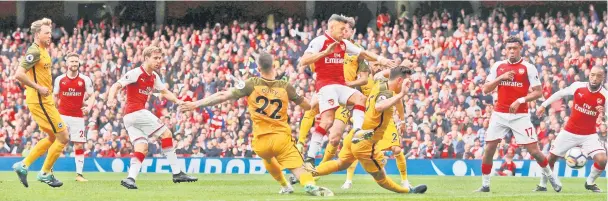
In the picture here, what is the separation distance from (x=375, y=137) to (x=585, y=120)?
438cm

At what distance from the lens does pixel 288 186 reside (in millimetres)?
17141

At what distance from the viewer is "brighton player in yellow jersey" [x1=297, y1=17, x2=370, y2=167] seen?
737 inches

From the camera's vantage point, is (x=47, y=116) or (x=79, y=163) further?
(x=79, y=163)

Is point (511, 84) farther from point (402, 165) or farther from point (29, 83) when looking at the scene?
point (29, 83)

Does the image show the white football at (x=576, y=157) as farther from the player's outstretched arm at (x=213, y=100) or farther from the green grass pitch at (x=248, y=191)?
the player's outstretched arm at (x=213, y=100)

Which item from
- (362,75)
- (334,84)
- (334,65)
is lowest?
(334,84)

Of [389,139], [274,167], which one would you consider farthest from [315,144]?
[274,167]

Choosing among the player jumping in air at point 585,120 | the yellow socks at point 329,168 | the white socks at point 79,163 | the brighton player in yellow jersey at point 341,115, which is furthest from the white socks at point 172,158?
the player jumping in air at point 585,120

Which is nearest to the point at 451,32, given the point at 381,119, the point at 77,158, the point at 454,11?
the point at 454,11

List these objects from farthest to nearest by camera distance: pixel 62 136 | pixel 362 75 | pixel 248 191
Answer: pixel 362 75
pixel 62 136
pixel 248 191

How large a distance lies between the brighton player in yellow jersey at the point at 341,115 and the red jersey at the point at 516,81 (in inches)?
96.1

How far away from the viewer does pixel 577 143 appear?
64.0 feet

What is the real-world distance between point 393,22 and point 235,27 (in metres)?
5.40

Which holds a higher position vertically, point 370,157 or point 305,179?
point 370,157
